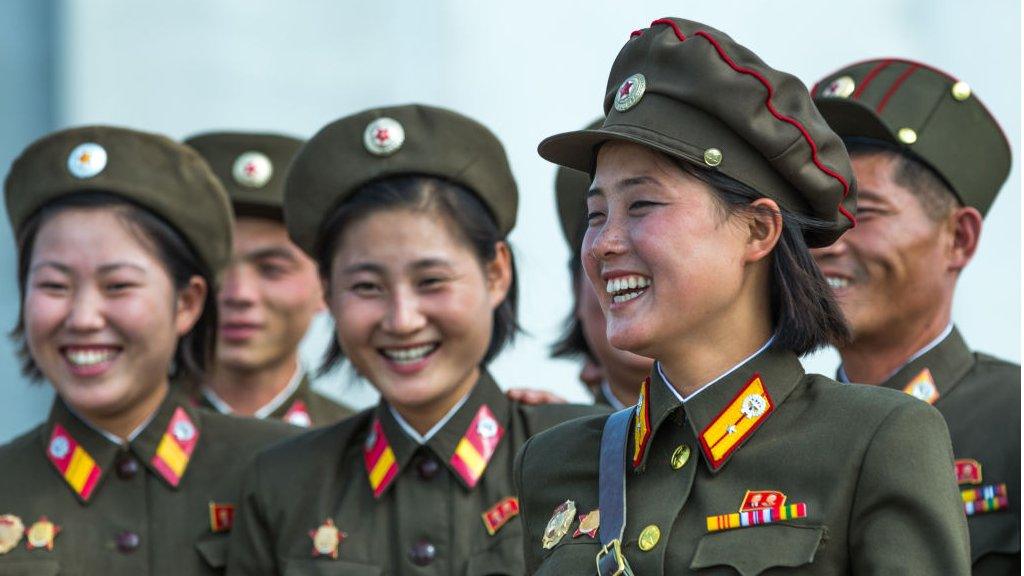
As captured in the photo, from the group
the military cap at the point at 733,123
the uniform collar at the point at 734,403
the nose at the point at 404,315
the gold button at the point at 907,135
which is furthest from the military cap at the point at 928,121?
the uniform collar at the point at 734,403

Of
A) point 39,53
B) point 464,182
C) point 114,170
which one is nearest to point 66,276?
point 114,170

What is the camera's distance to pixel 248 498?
13.5 ft

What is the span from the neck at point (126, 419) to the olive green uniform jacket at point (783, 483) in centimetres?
169

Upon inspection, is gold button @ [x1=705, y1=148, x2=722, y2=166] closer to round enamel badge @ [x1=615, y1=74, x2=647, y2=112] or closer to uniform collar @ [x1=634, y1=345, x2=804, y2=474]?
round enamel badge @ [x1=615, y1=74, x2=647, y2=112]

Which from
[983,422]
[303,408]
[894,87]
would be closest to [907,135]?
[894,87]

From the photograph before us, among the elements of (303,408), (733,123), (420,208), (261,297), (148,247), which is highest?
(733,123)

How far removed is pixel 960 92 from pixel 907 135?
0.76 feet

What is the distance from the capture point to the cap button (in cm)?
409

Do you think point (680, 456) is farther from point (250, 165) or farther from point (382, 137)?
point (250, 165)

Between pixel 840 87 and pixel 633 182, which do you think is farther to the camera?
pixel 840 87

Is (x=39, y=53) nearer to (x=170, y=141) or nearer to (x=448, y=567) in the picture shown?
(x=170, y=141)

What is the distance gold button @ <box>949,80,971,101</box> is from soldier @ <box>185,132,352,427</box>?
7.54ft

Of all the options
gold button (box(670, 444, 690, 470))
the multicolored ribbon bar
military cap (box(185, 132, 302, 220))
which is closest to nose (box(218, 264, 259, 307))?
military cap (box(185, 132, 302, 220))

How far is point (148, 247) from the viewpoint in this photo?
4391mm
